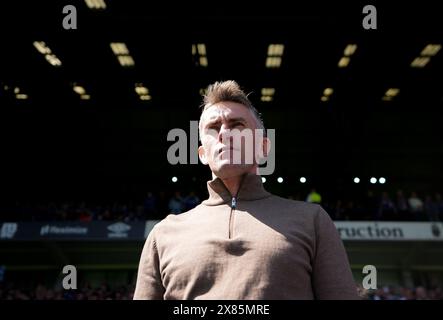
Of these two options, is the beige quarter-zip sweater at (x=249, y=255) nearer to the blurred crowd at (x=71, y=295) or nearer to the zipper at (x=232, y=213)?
the zipper at (x=232, y=213)

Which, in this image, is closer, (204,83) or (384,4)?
(384,4)

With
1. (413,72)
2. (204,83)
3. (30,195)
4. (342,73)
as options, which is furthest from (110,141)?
(413,72)

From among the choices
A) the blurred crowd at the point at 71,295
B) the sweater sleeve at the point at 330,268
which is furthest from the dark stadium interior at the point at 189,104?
the sweater sleeve at the point at 330,268

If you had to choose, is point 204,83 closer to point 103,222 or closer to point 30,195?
point 103,222

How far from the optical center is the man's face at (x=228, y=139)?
5.58ft

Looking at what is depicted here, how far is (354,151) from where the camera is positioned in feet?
75.1

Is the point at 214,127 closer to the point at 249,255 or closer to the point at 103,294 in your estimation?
the point at 249,255

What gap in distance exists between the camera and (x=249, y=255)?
58.7 inches

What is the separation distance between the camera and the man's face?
5.58ft

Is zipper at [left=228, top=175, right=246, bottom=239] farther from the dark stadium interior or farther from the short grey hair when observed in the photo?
the dark stadium interior

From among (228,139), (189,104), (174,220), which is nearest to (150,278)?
(174,220)
